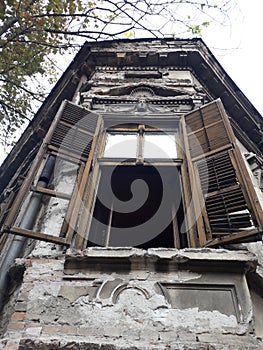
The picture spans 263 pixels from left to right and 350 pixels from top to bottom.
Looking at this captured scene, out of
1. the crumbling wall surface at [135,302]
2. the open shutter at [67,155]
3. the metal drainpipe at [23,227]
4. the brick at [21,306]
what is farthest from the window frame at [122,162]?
the brick at [21,306]

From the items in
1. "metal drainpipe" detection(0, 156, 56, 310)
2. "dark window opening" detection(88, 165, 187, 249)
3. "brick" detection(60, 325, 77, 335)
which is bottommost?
"brick" detection(60, 325, 77, 335)

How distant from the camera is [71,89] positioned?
27.9ft

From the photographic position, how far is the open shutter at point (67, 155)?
11.0ft

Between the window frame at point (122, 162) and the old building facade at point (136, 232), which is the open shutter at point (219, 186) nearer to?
the old building facade at point (136, 232)

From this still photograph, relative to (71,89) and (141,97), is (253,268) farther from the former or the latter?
(71,89)

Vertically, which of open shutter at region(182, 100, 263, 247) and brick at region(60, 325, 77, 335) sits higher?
open shutter at region(182, 100, 263, 247)

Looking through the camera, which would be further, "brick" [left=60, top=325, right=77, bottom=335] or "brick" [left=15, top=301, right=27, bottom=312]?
"brick" [left=15, top=301, right=27, bottom=312]

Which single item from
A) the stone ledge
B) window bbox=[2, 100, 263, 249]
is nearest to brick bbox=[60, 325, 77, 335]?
the stone ledge

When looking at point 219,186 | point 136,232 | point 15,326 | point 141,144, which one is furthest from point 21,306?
point 141,144

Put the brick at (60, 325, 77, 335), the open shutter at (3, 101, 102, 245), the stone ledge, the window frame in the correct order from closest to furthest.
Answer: the brick at (60, 325, 77, 335)
the stone ledge
the open shutter at (3, 101, 102, 245)
the window frame

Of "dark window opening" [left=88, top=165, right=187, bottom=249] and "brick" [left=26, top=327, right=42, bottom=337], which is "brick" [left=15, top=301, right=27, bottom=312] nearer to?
"brick" [left=26, top=327, right=42, bottom=337]

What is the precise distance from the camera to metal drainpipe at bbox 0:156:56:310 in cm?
352

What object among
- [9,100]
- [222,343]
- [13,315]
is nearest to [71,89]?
[9,100]

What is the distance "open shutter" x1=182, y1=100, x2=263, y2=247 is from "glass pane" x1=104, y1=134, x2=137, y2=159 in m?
0.87
